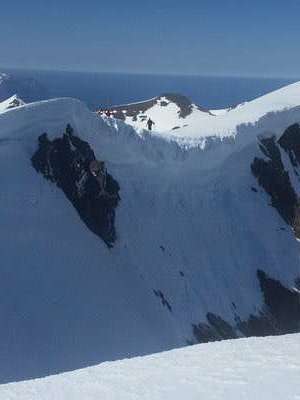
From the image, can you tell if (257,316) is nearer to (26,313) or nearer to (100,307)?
(100,307)

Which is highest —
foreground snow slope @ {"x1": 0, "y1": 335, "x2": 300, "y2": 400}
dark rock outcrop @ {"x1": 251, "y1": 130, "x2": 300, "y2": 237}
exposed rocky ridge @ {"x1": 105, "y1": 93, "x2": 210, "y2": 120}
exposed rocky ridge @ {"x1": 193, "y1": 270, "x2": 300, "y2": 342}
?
foreground snow slope @ {"x1": 0, "y1": 335, "x2": 300, "y2": 400}

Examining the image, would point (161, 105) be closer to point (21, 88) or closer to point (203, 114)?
point (203, 114)

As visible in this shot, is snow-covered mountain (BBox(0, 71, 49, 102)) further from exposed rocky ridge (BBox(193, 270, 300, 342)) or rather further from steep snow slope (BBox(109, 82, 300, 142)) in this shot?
exposed rocky ridge (BBox(193, 270, 300, 342))

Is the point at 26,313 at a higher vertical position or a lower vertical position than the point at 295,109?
lower

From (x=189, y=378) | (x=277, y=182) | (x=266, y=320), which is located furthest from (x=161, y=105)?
(x=189, y=378)

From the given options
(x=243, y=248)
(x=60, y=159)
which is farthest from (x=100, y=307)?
(x=243, y=248)

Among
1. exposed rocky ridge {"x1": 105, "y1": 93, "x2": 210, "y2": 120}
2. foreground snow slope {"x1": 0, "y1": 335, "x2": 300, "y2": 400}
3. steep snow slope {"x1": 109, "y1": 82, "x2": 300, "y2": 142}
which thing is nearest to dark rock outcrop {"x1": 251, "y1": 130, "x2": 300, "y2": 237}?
steep snow slope {"x1": 109, "y1": 82, "x2": 300, "y2": 142}

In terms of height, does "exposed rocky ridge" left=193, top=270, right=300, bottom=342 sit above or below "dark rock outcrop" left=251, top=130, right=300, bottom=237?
below

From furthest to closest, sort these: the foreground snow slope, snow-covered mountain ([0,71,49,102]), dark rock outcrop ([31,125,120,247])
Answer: snow-covered mountain ([0,71,49,102])
dark rock outcrop ([31,125,120,247])
the foreground snow slope
